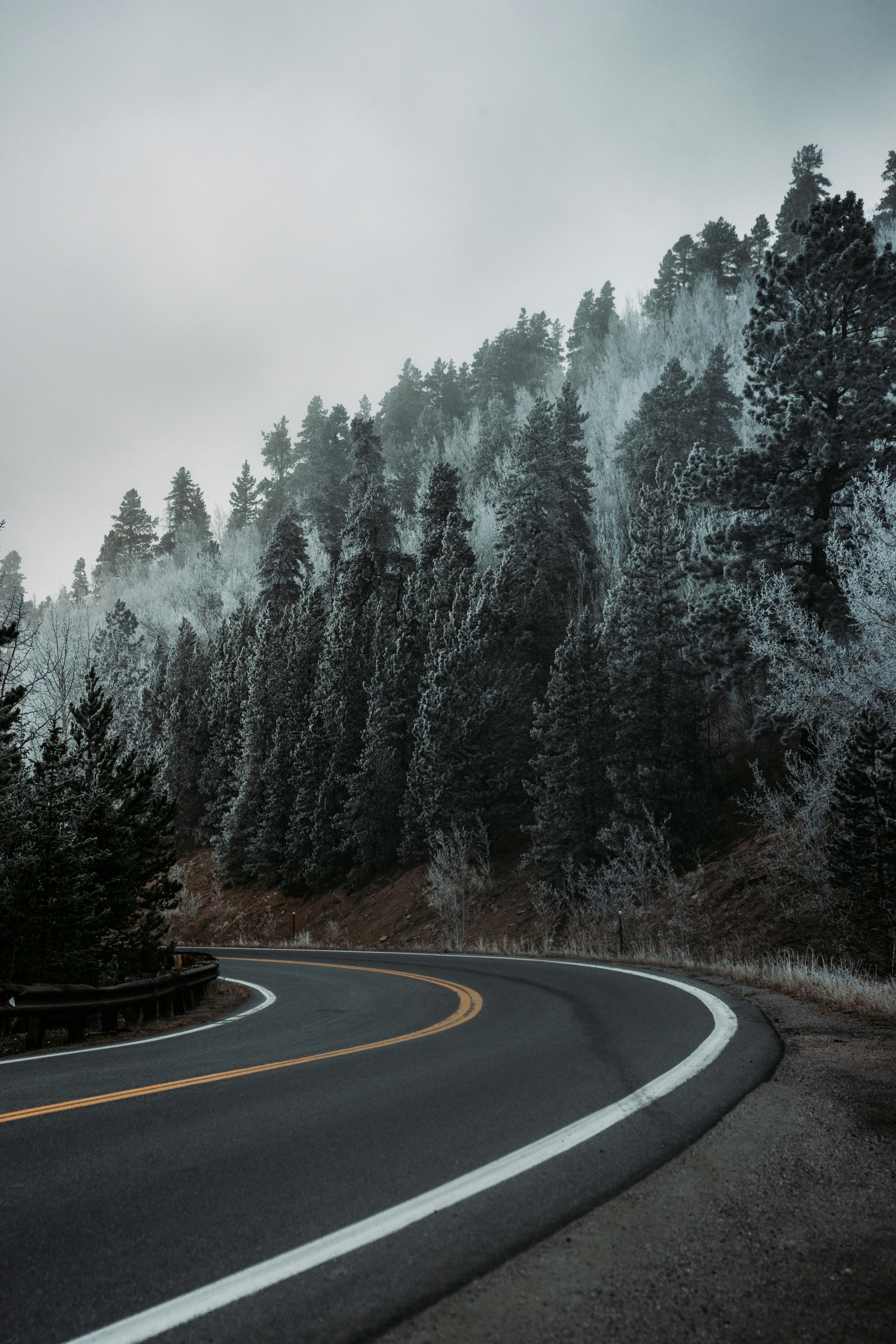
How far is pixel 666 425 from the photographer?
49.9 metres

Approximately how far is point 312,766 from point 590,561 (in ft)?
70.4

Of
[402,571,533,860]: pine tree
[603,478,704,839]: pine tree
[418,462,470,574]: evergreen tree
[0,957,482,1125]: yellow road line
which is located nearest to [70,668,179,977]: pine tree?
[0,957,482,1125]: yellow road line

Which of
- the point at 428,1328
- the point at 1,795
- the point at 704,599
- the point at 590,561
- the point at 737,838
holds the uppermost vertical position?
the point at 590,561

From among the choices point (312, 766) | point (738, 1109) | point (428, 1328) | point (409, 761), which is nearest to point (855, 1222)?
point (738, 1109)

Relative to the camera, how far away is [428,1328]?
8.31ft

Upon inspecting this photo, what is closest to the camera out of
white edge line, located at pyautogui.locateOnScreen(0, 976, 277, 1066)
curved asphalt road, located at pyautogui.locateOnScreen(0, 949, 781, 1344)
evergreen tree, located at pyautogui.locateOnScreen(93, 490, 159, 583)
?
curved asphalt road, located at pyautogui.locateOnScreen(0, 949, 781, 1344)

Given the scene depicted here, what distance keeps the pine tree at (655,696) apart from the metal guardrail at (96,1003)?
19.5 metres

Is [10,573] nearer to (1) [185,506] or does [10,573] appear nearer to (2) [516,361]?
(1) [185,506]

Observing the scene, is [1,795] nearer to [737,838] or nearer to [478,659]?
[737,838]

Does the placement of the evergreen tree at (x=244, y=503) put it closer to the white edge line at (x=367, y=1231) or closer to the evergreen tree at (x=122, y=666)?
the evergreen tree at (x=122, y=666)

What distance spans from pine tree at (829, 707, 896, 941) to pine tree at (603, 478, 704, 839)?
978 cm

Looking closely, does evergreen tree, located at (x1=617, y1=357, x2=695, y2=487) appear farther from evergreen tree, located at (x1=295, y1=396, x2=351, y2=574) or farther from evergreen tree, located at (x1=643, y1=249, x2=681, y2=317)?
evergreen tree, located at (x1=643, y1=249, x2=681, y2=317)

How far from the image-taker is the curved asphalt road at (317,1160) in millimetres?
2727

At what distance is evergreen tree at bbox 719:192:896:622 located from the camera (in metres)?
22.3
